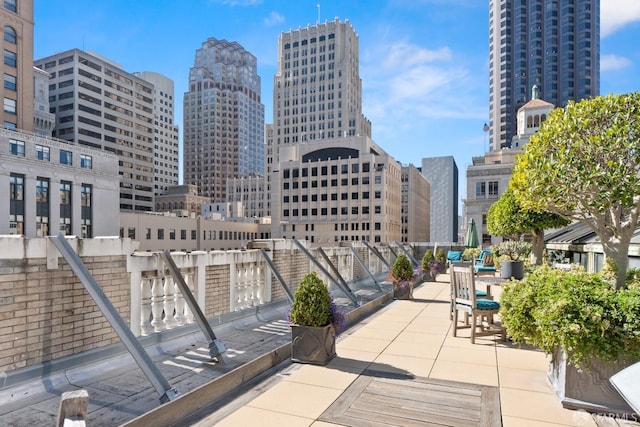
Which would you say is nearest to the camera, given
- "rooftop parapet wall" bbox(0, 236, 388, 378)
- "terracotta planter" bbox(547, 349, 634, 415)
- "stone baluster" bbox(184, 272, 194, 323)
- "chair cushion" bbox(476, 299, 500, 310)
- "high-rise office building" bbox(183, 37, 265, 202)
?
"terracotta planter" bbox(547, 349, 634, 415)

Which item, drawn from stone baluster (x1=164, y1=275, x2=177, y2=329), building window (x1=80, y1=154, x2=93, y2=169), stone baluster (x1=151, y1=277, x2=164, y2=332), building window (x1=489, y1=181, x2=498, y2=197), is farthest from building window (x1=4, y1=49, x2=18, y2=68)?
building window (x1=489, y1=181, x2=498, y2=197)

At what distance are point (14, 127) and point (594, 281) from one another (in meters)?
65.6

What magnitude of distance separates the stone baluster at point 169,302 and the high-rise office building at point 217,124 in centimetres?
14979

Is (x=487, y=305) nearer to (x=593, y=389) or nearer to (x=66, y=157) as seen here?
(x=593, y=389)

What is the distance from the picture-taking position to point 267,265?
9.69 m

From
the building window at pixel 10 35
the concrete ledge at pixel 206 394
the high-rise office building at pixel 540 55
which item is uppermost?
the high-rise office building at pixel 540 55

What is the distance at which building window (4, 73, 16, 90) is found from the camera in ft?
168

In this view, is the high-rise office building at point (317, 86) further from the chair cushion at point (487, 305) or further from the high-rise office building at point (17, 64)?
→ the chair cushion at point (487, 305)

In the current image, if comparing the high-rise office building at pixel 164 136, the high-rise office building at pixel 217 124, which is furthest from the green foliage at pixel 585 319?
the high-rise office building at pixel 217 124

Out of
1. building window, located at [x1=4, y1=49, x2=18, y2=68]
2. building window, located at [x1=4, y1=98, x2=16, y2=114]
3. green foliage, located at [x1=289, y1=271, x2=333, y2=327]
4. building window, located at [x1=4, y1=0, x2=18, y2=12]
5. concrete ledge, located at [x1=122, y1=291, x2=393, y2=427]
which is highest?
building window, located at [x1=4, y1=0, x2=18, y2=12]

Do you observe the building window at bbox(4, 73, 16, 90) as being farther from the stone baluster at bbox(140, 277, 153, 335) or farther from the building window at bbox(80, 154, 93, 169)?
the stone baluster at bbox(140, 277, 153, 335)

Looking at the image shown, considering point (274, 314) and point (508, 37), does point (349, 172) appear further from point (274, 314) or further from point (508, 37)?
point (274, 314)

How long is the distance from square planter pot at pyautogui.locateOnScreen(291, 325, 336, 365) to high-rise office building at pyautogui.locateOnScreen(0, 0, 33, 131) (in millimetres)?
60223

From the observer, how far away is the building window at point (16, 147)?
45.5m
